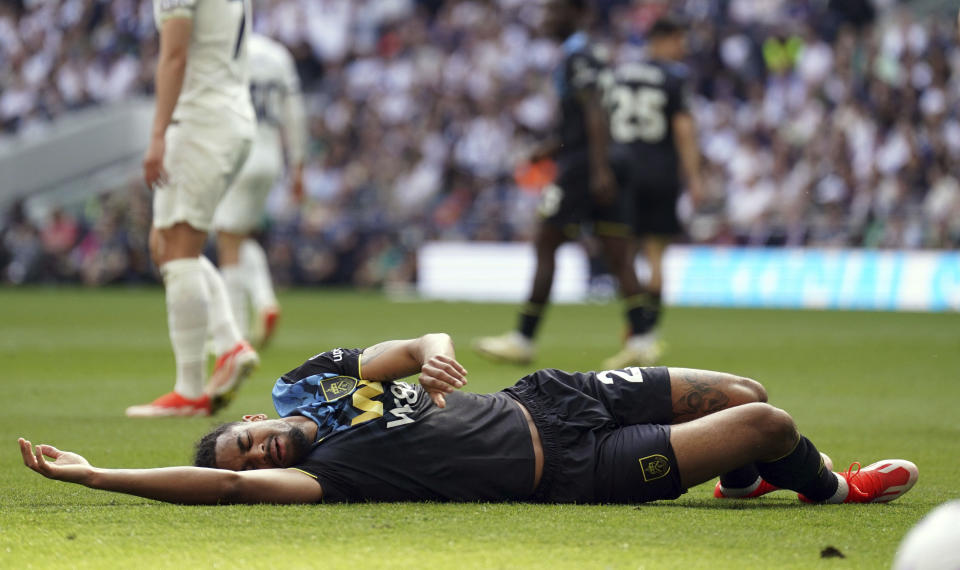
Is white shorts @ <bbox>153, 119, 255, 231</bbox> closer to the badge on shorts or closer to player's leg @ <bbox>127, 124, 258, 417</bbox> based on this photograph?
player's leg @ <bbox>127, 124, 258, 417</bbox>

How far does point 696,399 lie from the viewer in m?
4.36

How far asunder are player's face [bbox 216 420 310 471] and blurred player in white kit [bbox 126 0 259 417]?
247cm

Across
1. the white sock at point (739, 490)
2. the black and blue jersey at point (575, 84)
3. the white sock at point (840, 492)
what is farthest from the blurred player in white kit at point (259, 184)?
the white sock at point (840, 492)

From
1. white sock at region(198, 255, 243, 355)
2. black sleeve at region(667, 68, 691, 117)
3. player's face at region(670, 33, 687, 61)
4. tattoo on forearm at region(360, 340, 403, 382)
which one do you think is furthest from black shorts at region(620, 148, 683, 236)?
tattoo on forearm at region(360, 340, 403, 382)

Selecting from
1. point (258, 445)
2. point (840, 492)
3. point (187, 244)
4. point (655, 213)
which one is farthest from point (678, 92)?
point (258, 445)

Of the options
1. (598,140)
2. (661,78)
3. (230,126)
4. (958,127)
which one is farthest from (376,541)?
(958,127)

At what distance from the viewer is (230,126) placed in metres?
6.72

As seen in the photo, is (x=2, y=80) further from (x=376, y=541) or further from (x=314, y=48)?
(x=376, y=541)

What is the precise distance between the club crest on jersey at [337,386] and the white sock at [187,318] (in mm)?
2494

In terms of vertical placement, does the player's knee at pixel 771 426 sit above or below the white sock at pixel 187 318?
above

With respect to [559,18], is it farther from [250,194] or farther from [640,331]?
[250,194]

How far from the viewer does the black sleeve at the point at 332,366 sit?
427 centimetres

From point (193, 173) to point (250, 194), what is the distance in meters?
4.23

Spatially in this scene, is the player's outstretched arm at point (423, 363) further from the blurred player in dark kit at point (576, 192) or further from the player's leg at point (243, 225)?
the player's leg at point (243, 225)
